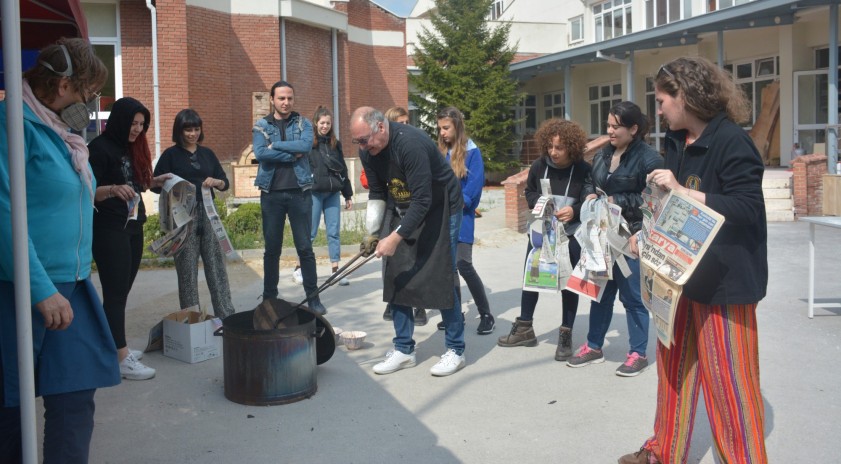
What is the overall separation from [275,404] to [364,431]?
77cm

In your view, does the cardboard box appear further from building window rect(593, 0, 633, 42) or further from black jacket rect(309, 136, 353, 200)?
building window rect(593, 0, 633, 42)

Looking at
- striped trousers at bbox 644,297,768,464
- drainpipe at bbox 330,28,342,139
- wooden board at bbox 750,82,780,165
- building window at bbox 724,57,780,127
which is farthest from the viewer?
drainpipe at bbox 330,28,342,139

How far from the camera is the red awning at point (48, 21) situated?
18.2ft

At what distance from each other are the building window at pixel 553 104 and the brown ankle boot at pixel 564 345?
28.6 metres

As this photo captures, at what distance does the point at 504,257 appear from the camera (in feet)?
38.6

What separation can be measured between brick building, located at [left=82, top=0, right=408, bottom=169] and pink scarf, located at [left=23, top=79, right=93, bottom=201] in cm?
1584

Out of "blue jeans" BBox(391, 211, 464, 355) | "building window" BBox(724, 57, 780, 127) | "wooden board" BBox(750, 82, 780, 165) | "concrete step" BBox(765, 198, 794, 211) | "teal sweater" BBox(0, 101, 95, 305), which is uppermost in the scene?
"building window" BBox(724, 57, 780, 127)

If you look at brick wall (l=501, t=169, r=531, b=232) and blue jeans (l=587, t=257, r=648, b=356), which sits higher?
brick wall (l=501, t=169, r=531, b=232)

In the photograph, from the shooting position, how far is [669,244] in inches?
135

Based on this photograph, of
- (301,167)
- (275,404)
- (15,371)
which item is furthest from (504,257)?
(15,371)

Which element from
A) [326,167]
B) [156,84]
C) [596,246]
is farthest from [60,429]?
[156,84]

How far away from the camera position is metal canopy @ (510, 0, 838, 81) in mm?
18453

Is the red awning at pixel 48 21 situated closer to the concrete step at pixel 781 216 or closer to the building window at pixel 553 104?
the concrete step at pixel 781 216

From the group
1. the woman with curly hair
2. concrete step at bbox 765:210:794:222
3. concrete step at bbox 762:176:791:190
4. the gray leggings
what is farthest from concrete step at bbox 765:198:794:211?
the gray leggings
